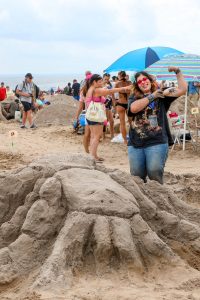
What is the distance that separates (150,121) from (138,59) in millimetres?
7600

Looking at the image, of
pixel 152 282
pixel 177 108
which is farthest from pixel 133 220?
pixel 177 108

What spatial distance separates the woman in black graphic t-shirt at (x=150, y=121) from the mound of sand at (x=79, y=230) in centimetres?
43

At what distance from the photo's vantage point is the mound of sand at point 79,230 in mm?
3785

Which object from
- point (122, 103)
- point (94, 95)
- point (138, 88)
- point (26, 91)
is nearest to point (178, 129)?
point (122, 103)

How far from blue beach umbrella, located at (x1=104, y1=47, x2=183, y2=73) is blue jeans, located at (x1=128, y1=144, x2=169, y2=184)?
723 cm

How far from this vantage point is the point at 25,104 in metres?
13.6

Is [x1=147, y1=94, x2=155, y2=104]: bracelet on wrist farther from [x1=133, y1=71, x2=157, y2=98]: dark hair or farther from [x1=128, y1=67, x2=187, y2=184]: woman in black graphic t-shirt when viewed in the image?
[x1=133, y1=71, x2=157, y2=98]: dark hair

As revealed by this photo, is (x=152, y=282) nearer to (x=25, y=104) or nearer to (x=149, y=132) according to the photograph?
(x=149, y=132)

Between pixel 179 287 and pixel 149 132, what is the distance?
1.67 metres

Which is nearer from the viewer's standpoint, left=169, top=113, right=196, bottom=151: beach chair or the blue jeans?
the blue jeans

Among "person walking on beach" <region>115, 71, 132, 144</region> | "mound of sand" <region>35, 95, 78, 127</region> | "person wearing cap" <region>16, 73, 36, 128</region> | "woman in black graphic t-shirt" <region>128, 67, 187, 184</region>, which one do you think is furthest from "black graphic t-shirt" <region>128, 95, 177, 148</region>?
"mound of sand" <region>35, 95, 78, 127</region>

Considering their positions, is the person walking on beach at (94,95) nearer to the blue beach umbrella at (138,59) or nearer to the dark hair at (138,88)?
the dark hair at (138,88)

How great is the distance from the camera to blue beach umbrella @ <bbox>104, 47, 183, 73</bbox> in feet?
40.2

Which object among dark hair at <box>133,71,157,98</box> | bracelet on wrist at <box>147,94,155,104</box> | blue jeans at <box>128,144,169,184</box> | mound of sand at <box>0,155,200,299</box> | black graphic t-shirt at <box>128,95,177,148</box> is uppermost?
dark hair at <box>133,71,157,98</box>
